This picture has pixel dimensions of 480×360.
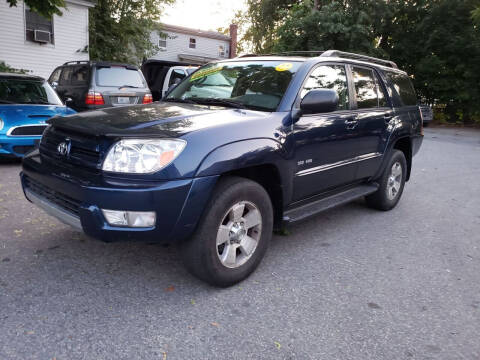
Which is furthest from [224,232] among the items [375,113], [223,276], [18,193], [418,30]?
[418,30]

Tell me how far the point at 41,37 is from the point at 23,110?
11195mm

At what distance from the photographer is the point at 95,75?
9516mm

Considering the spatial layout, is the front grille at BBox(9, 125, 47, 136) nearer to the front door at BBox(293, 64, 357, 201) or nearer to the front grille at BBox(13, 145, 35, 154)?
the front grille at BBox(13, 145, 35, 154)

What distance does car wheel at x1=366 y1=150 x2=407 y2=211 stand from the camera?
5133 millimetres

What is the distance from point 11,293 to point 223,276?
4.82 feet

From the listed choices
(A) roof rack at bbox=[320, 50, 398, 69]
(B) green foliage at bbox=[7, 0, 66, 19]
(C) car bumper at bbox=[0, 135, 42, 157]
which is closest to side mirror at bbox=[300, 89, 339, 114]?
(A) roof rack at bbox=[320, 50, 398, 69]

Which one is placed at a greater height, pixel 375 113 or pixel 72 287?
pixel 375 113

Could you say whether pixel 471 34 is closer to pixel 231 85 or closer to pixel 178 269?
pixel 231 85

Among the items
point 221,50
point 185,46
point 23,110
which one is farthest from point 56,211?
point 221,50

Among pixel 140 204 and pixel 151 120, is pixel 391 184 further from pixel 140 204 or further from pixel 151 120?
pixel 140 204

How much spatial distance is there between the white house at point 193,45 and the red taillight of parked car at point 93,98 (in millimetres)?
24482

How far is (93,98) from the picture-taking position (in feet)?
30.4

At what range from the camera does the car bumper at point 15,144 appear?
657cm

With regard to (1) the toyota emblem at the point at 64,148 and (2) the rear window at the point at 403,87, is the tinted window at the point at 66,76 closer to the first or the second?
(2) the rear window at the point at 403,87
